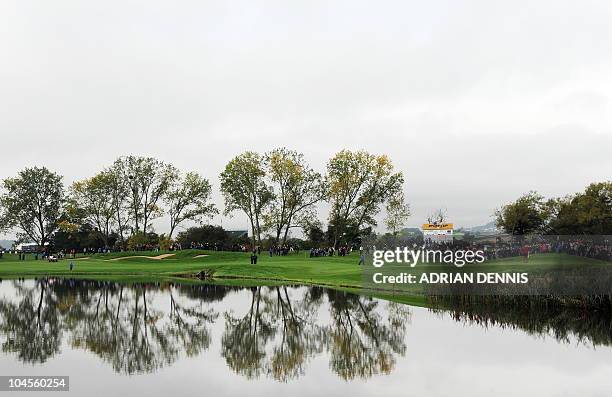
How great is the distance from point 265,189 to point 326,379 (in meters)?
66.1

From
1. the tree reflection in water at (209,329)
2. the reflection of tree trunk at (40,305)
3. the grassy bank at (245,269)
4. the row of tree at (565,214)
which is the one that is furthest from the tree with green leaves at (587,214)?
the reflection of tree trunk at (40,305)

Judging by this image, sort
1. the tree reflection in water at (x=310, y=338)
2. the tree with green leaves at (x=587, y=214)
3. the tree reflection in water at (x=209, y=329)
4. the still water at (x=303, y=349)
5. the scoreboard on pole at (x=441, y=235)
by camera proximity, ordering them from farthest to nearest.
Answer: the tree with green leaves at (x=587, y=214) < the scoreboard on pole at (x=441, y=235) < the tree reflection in water at (x=209, y=329) < the tree reflection in water at (x=310, y=338) < the still water at (x=303, y=349)

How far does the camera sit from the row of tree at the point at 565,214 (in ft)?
279

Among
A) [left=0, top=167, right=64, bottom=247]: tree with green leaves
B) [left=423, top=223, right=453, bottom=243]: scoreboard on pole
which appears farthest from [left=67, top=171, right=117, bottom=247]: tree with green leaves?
[left=423, top=223, right=453, bottom=243]: scoreboard on pole

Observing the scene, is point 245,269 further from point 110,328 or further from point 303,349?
point 303,349

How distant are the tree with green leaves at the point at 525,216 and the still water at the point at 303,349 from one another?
76265mm

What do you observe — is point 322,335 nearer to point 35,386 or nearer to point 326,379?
point 326,379

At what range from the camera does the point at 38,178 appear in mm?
103125

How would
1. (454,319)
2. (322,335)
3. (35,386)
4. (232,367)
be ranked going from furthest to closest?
(454,319) < (322,335) < (232,367) < (35,386)

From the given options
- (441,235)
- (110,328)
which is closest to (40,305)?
(110,328)

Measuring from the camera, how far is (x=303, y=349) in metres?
18.7

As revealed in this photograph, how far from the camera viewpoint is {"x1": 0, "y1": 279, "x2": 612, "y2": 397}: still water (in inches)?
558

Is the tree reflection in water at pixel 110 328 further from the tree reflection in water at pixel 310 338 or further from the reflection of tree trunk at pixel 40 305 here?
the tree reflection in water at pixel 310 338

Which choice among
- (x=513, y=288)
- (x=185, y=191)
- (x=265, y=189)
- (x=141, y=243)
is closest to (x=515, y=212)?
(x=265, y=189)
